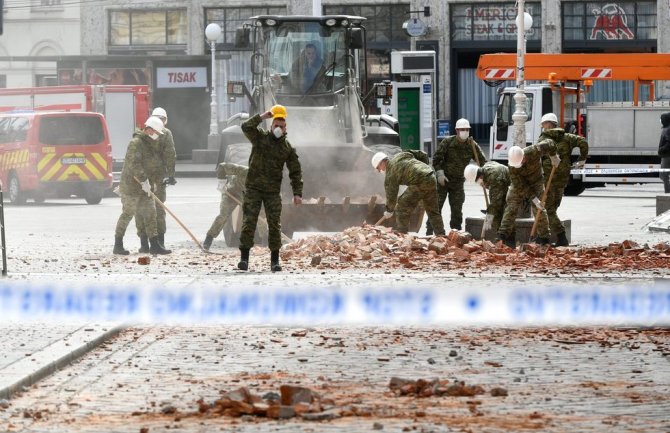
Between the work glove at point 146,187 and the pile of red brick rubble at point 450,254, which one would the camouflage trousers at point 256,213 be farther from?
the work glove at point 146,187

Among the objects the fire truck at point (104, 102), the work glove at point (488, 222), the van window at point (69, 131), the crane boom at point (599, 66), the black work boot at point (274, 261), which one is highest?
the crane boom at point (599, 66)

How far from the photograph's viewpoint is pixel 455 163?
65.2 ft

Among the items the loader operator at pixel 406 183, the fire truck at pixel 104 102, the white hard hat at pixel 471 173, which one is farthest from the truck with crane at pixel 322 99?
the fire truck at pixel 104 102

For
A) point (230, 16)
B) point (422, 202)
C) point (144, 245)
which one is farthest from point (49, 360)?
point (230, 16)

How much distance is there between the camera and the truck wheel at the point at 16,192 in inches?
1176

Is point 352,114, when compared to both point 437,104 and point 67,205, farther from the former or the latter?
point 437,104

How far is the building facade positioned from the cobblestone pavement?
30063mm

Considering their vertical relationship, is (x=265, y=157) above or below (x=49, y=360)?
above

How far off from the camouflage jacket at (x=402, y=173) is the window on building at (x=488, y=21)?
79.7ft

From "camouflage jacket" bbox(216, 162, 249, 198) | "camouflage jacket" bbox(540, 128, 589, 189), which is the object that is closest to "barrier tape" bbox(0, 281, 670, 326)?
"camouflage jacket" bbox(216, 162, 249, 198)

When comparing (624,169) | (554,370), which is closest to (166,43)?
(624,169)

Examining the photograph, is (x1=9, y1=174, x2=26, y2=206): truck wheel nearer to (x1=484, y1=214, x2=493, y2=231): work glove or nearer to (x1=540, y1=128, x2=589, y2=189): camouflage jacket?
(x1=484, y1=214, x2=493, y2=231): work glove

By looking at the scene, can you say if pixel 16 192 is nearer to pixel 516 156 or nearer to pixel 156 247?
pixel 156 247

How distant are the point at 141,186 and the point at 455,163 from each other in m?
4.51
